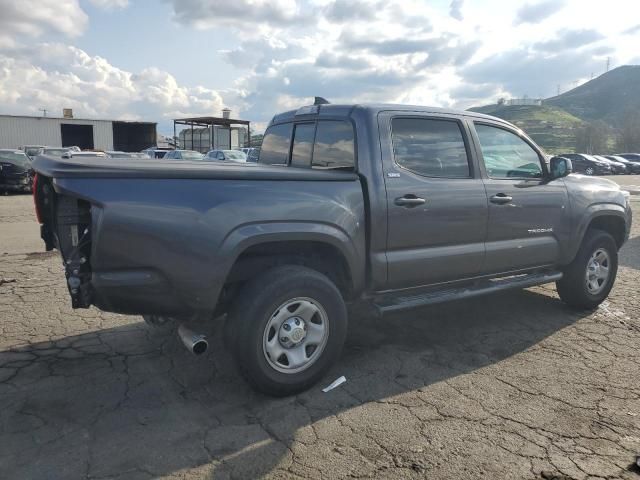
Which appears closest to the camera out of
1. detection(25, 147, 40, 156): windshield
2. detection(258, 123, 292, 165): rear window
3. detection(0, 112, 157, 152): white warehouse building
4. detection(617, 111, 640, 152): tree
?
detection(258, 123, 292, 165): rear window

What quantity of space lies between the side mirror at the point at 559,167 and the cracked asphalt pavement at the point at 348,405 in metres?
1.47

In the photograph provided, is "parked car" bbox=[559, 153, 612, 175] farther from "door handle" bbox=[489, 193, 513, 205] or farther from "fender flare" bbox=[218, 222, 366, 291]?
"fender flare" bbox=[218, 222, 366, 291]

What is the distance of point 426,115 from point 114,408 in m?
3.21

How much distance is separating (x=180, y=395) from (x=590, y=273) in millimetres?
4328

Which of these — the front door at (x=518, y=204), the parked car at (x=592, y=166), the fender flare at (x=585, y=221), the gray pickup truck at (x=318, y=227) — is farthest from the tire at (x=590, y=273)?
the parked car at (x=592, y=166)

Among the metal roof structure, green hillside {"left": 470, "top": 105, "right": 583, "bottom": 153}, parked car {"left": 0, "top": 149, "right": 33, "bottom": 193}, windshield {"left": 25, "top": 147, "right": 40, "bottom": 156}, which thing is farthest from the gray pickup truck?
green hillside {"left": 470, "top": 105, "right": 583, "bottom": 153}

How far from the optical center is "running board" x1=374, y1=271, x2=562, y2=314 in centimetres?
389

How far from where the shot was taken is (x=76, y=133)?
45969 mm

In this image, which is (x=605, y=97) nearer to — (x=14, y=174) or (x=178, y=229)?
(x=14, y=174)

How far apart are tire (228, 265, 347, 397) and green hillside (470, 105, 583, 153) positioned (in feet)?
276

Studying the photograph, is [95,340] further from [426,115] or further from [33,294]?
[426,115]

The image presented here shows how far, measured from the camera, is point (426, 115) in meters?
4.21

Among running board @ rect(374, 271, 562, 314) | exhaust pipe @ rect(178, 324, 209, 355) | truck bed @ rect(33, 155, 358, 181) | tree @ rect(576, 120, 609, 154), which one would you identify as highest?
tree @ rect(576, 120, 609, 154)

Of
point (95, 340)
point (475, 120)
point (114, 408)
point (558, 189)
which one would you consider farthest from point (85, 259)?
point (558, 189)
